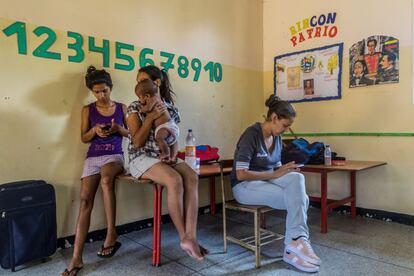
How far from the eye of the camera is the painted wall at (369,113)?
3104 millimetres

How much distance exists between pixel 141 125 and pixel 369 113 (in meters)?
2.43

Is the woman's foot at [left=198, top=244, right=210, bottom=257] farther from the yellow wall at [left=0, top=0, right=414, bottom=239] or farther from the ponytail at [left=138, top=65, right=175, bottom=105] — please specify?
the ponytail at [left=138, top=65, right=175, bottom=105]

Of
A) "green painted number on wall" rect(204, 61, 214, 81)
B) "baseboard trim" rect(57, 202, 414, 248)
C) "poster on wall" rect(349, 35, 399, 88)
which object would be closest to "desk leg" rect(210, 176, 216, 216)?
"baseboard trim" rect(57, 202, 414, 248)

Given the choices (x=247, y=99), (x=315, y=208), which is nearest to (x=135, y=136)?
(x=247, y=99)

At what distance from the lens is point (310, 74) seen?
3789 mm

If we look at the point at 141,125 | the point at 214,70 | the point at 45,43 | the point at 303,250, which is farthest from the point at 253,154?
the point at 45,43

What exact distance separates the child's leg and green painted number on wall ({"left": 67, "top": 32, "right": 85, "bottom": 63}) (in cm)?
104

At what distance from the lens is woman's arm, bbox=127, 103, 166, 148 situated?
221 centimetres

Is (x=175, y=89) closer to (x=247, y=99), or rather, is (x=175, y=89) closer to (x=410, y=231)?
(x=247, y=99)

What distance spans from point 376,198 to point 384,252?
40.5 inches

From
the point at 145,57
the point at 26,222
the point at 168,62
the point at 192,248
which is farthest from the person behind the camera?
the point at 168,62

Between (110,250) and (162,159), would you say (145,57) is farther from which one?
(110,250)

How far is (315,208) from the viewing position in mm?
3781

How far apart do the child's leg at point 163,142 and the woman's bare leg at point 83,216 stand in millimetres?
638
